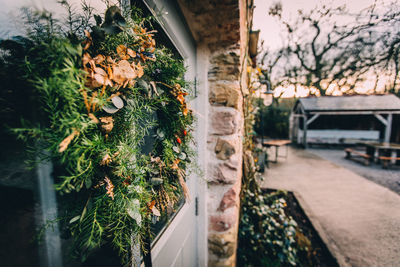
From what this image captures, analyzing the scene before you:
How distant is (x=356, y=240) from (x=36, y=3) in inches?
161

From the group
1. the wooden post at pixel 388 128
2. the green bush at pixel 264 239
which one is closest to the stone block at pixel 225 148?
the green bush at pixel 264 239

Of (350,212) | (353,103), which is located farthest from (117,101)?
(353,103)

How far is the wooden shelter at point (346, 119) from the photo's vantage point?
35.1 ft

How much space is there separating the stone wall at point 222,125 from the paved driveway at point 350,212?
1831 millimetres

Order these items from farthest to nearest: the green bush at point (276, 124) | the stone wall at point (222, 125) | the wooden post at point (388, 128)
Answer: the green bush at point (276, 124)
the wooden post at point (388, 128)
the stone wall at point (222, 125)

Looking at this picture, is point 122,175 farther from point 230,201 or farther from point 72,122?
point 230,201

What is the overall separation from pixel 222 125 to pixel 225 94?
26cm

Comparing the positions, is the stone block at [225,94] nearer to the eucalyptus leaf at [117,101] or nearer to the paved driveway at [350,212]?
the eucalyptus leaf at [117,101]

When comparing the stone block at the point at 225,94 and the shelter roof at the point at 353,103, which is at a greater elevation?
the shelter roof at the point at 353,103

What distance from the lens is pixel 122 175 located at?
453mm

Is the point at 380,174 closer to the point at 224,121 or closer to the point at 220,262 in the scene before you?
the point at 220,262

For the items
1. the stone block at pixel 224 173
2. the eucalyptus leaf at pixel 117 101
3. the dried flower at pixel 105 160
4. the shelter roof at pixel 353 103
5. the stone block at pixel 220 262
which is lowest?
the stone block at pixel 220 262

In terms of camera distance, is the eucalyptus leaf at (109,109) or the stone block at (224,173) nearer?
the eucalyptus leaf at (109,109)

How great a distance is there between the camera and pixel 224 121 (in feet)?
4.53
